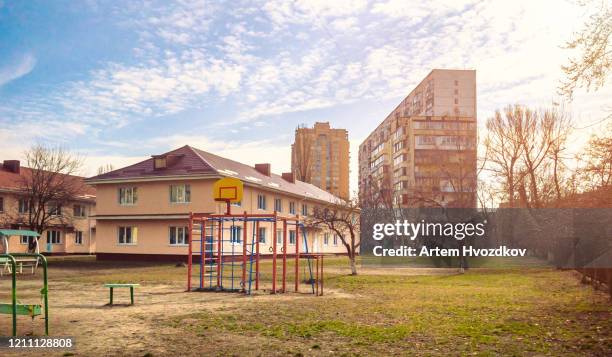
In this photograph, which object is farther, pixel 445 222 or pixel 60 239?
pixel 60 239

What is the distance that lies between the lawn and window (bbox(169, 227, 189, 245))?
63.8ft

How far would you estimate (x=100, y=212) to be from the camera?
133ft

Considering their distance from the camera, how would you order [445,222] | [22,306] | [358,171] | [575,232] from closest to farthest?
1. [22,306]
2. [575,232]
3. [445,222]
4. [358,171]

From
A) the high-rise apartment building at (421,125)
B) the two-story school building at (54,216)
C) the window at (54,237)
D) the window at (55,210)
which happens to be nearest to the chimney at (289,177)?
the high-rise apartment building at (421,125)

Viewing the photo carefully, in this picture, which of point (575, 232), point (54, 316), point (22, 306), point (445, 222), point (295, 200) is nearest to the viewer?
point (22, 306)

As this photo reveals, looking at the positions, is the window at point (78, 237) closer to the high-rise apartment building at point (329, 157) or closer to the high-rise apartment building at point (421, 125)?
the high-rise apartment building at point (421, 125)

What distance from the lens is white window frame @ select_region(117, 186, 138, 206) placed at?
39500 millimetres

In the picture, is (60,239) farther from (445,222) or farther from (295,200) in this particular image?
(445,222)

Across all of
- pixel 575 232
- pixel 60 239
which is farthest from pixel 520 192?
pixel 60 239

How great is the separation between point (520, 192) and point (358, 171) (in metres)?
87.9

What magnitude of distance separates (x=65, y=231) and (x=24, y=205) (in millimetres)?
5918

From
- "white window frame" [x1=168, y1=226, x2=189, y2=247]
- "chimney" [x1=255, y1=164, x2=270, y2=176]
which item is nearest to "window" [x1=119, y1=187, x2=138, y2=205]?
"white window frame" [x1=168, y1=226, x2=189, y2=247]

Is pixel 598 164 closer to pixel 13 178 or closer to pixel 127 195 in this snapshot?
pixel 127 195

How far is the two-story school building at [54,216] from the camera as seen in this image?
47.6m
